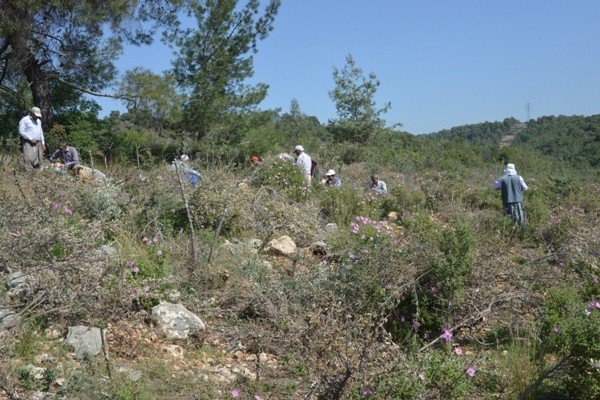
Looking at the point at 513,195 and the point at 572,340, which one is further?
the point at 513,195

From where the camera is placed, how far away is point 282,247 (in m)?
6.36

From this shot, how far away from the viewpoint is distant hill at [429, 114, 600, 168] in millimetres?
41156

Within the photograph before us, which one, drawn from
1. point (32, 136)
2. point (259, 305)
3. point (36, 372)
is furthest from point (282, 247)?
point (32, 136)

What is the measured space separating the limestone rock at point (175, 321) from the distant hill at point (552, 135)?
28.8 metres

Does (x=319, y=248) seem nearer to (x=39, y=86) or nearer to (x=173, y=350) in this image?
(x=173, y=350)

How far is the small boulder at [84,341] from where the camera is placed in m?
3.66

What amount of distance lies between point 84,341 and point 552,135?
5945cm

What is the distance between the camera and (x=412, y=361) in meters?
3.23

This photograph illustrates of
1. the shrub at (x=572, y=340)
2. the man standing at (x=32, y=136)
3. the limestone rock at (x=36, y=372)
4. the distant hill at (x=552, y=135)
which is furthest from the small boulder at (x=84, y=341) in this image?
the distant hill at (x=552, y=135)

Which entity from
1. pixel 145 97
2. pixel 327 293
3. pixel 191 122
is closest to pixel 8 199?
pixel 327 293

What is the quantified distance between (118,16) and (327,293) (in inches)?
354

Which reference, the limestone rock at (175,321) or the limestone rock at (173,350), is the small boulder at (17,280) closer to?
the limestone rock at (175,321)

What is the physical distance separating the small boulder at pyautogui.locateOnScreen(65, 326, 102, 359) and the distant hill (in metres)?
29.5

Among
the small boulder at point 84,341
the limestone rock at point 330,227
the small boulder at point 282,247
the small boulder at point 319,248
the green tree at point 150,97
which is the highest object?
the green tree at point 150,97
